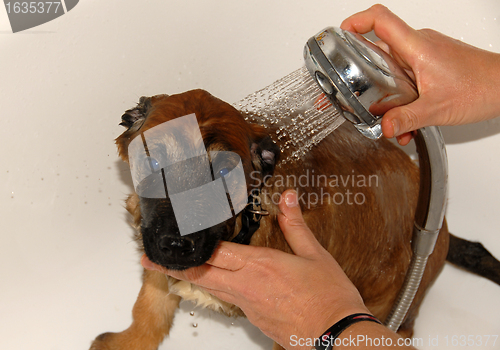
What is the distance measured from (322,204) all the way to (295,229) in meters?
0.42

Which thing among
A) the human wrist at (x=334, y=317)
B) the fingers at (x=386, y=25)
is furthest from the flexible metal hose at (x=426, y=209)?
the human wrist at (x=334, y=317)

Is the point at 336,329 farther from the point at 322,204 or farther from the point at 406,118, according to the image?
the point at 322,204

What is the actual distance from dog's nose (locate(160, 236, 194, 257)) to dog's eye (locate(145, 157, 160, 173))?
0.93 feet

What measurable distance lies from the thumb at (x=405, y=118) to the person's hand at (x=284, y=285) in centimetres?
58

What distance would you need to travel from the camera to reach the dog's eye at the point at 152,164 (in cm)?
163

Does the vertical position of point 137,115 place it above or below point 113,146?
above

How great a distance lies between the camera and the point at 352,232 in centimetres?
229

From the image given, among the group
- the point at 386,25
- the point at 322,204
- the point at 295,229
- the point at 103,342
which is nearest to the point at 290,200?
the point at 295,229

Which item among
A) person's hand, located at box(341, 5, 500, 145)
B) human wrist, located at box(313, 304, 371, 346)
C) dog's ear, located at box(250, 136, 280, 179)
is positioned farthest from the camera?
dog's ear, located at box(250, 136, 280, 179)

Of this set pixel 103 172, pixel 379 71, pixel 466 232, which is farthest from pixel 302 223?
pixel 466 232

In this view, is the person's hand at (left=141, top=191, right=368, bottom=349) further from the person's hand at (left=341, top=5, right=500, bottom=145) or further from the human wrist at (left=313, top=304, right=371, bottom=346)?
the person's hand at (left=341, top=5, right=500, bottom=145)

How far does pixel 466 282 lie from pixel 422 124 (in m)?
1.78

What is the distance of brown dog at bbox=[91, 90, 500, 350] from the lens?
176cm

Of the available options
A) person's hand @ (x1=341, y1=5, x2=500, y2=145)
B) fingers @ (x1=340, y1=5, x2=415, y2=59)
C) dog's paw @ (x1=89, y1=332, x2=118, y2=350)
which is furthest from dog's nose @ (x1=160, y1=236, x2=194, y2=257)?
dog's paw @ (x1=89, y1=332, x2=118, y2=350)
